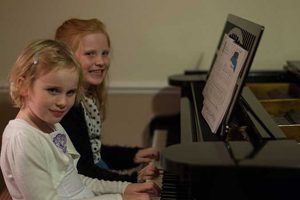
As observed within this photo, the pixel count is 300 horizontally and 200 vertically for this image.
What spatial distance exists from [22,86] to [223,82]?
56cm

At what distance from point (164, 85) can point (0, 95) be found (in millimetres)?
857

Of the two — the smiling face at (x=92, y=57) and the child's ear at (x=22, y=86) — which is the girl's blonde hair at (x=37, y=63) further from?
the smiling face at (x=92, y=57)

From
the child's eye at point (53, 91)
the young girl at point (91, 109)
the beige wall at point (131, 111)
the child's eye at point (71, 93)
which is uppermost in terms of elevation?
the child's eye at point (53, 91)

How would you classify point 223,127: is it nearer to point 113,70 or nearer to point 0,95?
point 113,70

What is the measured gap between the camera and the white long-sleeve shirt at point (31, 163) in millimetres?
1156

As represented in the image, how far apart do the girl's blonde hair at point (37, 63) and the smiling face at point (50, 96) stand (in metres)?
0.01

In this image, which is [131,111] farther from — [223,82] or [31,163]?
[31,163]

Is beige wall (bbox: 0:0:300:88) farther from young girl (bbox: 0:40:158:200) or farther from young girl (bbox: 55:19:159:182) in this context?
young girl (bbox: 0:40:158:200)

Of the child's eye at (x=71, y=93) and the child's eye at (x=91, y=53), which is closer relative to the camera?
the child's eye at (x=71, y=93)

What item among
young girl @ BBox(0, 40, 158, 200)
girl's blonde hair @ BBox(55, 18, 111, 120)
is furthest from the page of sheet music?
girl's blonde hair @ BBox(55, 18, 111, 120)

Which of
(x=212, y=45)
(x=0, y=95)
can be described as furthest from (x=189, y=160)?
(x=0, y=95)

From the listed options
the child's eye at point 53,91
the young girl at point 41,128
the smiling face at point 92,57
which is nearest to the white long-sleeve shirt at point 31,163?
the young girl at point 41,128

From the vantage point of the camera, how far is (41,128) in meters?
1.27

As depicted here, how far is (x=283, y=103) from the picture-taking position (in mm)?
1611
